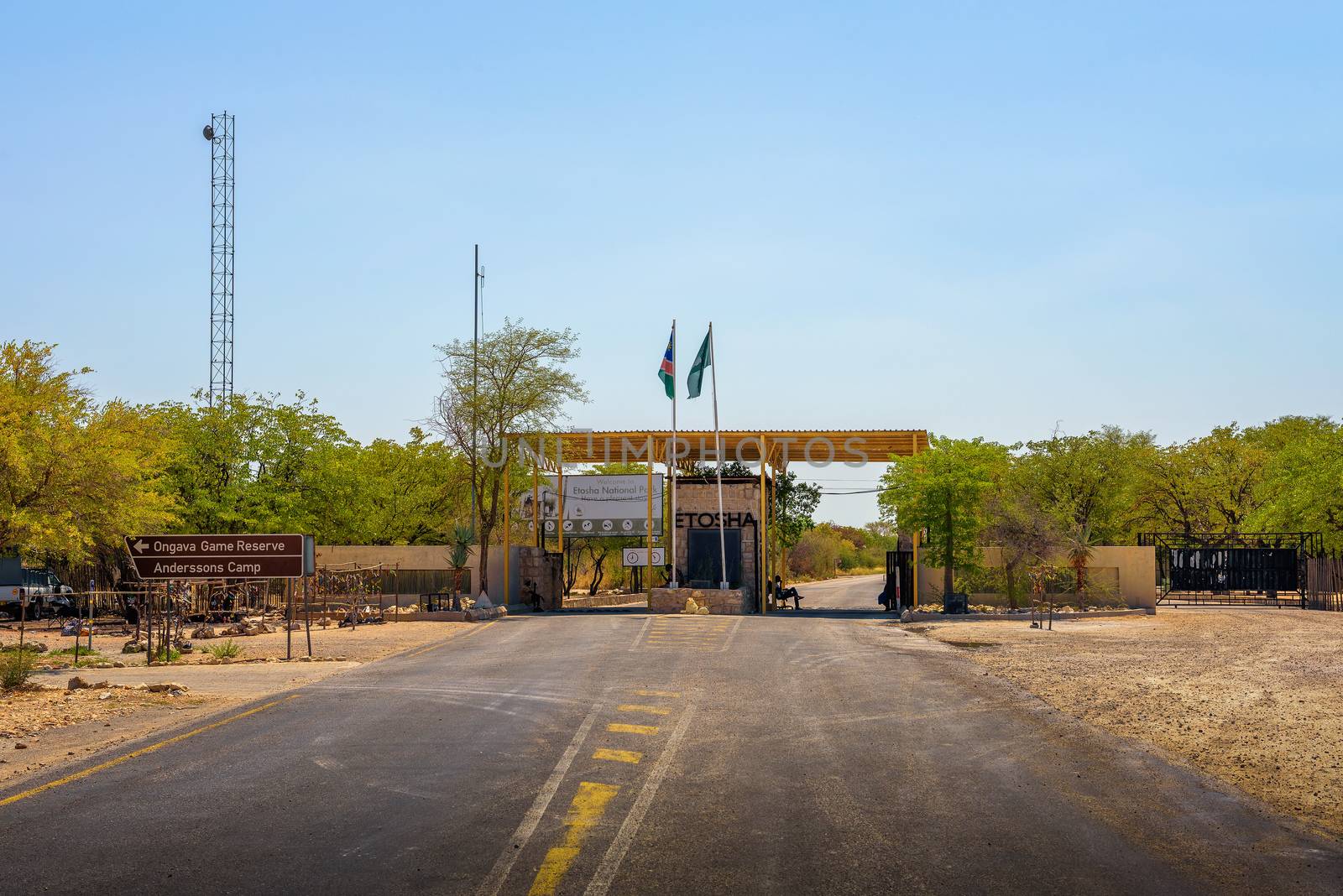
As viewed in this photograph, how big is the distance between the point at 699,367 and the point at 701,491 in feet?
18.7

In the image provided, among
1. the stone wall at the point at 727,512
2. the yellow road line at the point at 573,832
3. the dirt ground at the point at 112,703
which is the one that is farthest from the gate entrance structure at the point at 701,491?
the yellow road line at the point at 573,832

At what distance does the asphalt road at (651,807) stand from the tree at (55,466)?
816 cm

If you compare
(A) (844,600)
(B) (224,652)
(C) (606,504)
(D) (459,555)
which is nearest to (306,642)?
(B) (224,652)

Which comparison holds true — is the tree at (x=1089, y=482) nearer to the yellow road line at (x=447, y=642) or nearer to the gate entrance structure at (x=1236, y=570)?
the gate entrance structure at (x=1236, y=570)

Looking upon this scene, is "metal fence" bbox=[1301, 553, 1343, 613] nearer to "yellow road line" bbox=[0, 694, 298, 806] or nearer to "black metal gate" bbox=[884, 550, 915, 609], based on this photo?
"black metal gate" bbox=[884, 550, 915, 609]

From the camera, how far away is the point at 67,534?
69.2ft

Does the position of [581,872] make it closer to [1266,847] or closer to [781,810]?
[781,810]

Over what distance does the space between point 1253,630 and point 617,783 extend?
24.7 meters

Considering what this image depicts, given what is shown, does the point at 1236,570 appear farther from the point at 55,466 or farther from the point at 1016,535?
the point at 55,466

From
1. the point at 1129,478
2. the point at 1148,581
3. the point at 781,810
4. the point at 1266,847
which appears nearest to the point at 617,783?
the point at 781,810

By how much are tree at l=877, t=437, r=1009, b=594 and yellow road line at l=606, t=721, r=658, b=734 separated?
27.8m

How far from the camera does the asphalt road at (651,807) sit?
7.25m

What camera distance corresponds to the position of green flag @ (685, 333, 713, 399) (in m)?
44.1

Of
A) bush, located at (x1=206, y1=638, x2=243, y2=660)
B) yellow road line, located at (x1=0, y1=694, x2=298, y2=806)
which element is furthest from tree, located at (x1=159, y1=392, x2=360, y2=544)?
yellow road line, located at (x1=0, y1=694, x2=298, y2=806)
